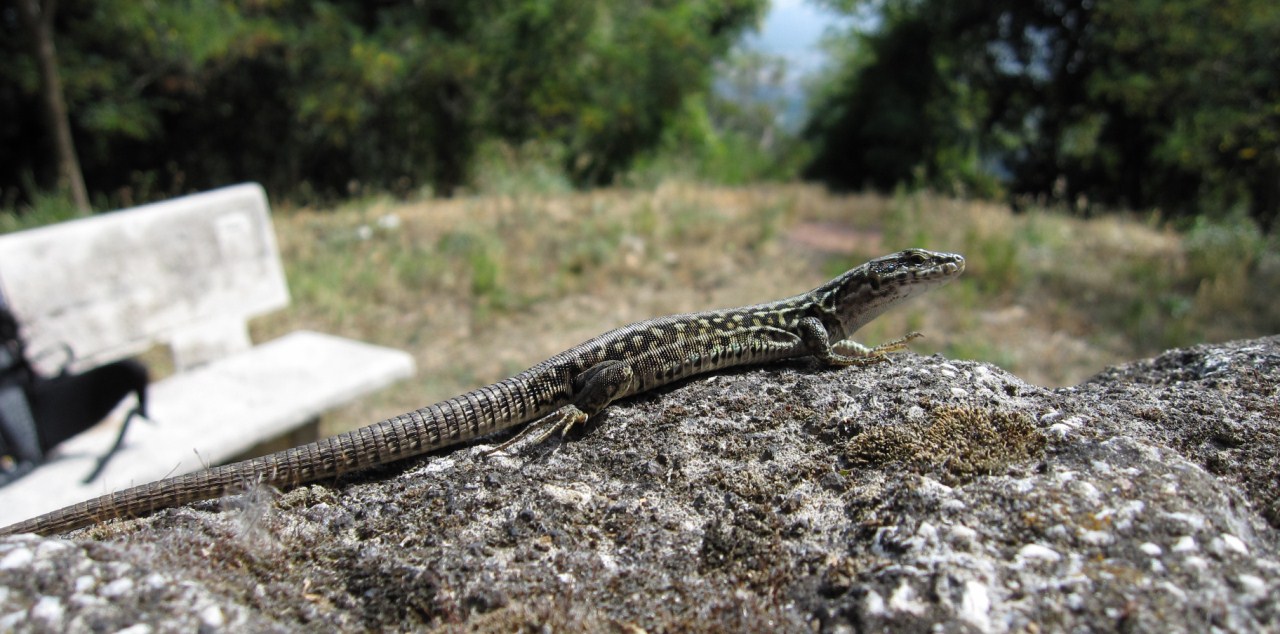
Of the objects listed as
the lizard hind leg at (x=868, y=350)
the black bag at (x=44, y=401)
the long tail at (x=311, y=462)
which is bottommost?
the black bag at (x=44, y=401)

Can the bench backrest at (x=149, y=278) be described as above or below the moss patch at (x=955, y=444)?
below

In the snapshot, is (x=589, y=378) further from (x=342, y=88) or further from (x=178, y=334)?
(x=342, y=88)

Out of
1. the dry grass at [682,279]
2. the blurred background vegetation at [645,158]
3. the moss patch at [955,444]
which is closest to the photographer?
the moss patch at [955,444]

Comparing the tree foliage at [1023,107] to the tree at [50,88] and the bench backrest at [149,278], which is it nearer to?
the bench backrest at [149,278]

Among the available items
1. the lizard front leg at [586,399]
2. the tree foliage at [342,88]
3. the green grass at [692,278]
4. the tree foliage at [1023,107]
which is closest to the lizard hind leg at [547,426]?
the lizard front leg at [586,399]

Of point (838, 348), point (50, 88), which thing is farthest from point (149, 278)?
point (50, 88)

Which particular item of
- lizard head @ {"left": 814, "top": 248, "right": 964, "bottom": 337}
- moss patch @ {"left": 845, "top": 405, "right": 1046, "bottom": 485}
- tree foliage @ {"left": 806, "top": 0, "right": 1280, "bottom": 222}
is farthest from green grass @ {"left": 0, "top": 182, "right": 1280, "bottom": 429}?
moss patch @ {"left": 845, "top": 405, "right": 1046, "bottom": 485}

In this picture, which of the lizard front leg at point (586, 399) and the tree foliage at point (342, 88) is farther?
the tree foliage at point (342, 88)

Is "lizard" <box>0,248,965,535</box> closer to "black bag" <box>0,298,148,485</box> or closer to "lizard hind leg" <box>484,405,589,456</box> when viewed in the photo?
"lizard hind leg" <box>484,405,589,456</box>
